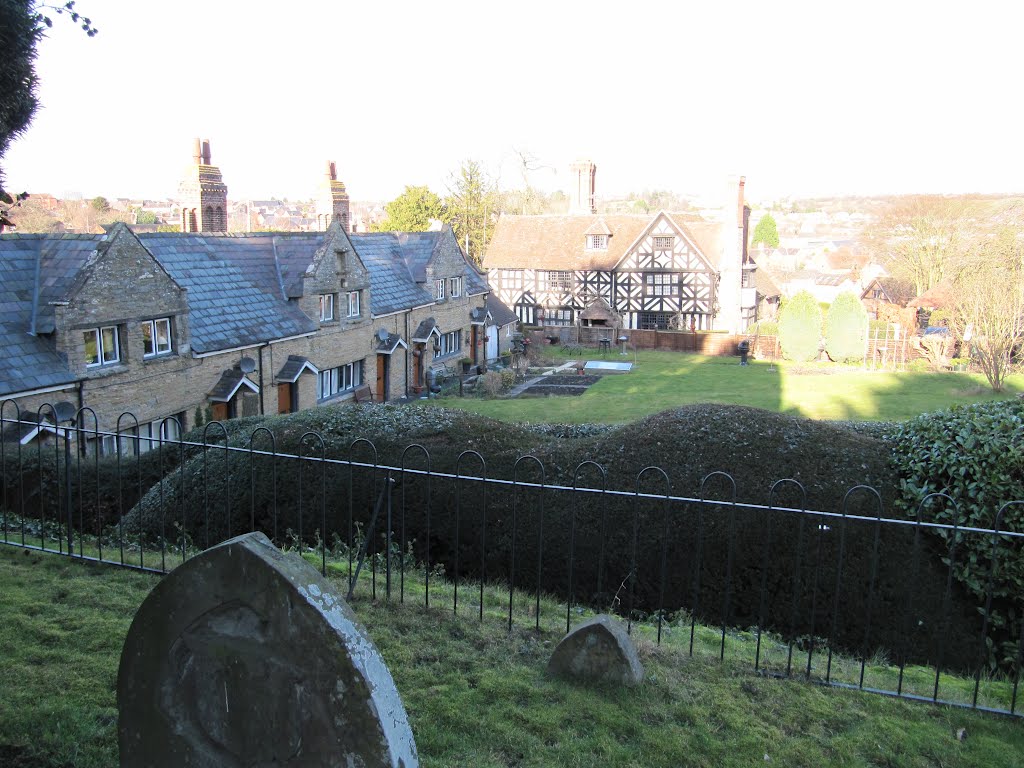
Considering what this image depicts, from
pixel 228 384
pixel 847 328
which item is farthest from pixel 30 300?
pixel 847 328

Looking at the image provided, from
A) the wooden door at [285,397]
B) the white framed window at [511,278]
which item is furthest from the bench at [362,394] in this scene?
the white framed window at [511,278]

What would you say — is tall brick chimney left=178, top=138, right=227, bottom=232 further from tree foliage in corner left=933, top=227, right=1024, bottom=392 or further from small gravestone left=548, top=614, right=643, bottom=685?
tree foliage in corner left=933, top=227, right=1024, bottom=392

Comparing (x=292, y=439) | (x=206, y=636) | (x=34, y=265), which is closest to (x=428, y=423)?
(x=292, y=439)

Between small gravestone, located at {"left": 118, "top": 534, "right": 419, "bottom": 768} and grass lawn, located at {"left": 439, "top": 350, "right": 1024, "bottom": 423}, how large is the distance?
2608 cm

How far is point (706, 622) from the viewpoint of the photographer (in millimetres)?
10016

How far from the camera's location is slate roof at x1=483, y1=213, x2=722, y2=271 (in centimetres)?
5916

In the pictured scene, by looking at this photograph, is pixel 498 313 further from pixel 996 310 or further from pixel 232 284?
pixel 996 310

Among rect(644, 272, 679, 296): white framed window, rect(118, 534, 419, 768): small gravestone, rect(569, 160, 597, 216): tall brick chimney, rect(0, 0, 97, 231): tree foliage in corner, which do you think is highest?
rect(569, 160, 597, 216): tall brick chimney

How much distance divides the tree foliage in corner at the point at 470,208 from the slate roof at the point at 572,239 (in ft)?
24.0

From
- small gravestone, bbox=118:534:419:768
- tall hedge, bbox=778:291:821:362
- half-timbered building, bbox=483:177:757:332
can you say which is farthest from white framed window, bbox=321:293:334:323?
tall hedge, bbox=778:291:821:362

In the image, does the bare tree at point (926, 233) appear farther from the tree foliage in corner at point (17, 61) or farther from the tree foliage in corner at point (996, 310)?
the tree foliage in corner at point (17, 61)

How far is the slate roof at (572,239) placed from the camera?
5916cm

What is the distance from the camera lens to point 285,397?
88.9 feet

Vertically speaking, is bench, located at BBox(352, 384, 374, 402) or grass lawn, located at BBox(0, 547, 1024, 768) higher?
grass lawn, located at BBox(0, 547, 1024, 768)
